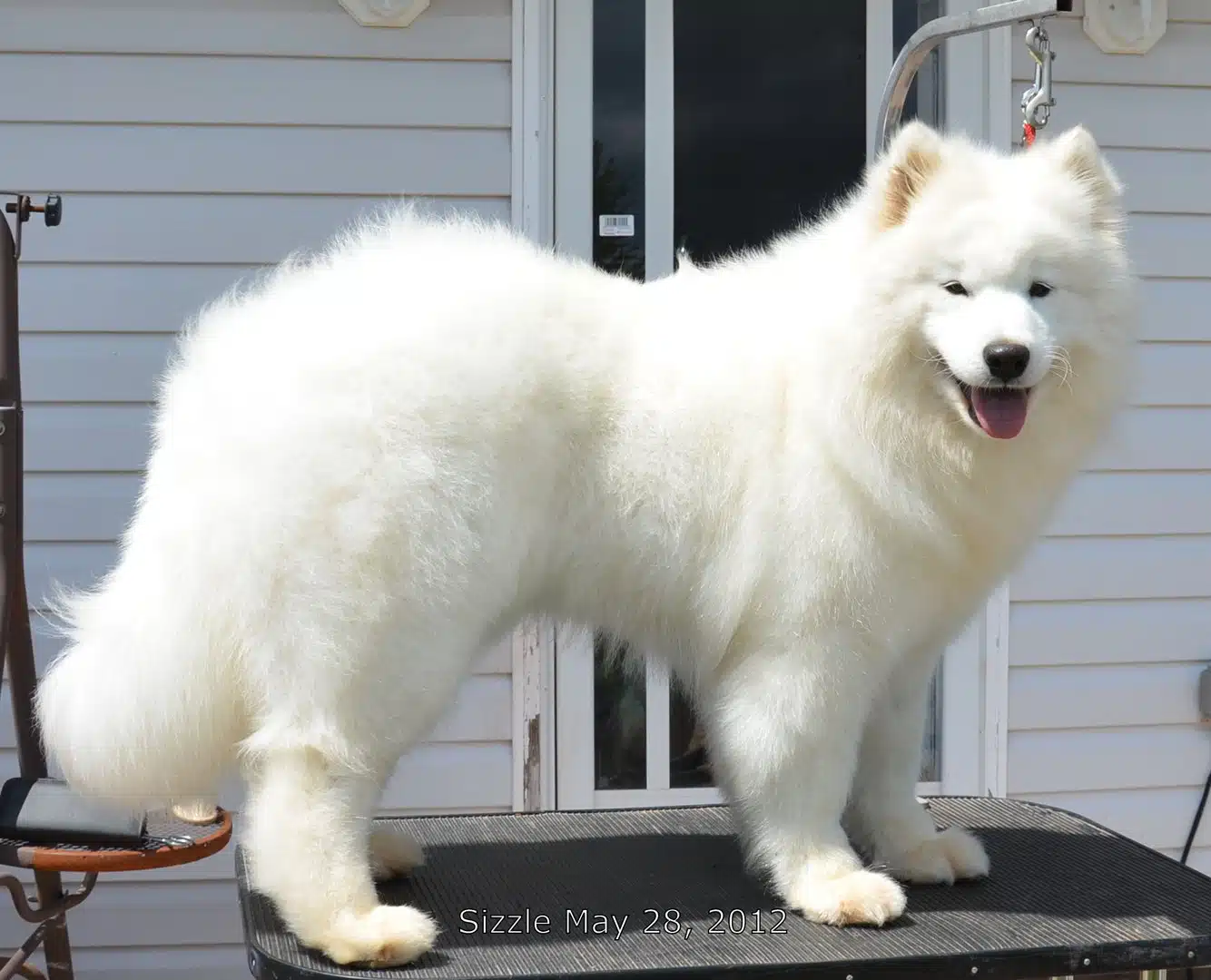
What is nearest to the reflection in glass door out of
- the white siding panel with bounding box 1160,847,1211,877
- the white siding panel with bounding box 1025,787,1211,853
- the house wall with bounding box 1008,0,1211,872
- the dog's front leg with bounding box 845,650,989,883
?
the house wall with bounding box 1008,0,1211,872

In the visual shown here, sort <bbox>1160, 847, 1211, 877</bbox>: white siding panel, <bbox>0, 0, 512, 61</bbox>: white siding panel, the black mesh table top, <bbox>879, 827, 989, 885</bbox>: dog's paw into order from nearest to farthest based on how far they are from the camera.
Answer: the black mesh table top
<bbox>879, 827, 989, 885</bbox>: dog's paw
<bbox>0, 0, 512, 61</bbox>: white siding panel
<bbox>1160, 847, 1211, 877</bbox>: white siding panel

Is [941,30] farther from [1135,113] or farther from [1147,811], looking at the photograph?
[1147,811]

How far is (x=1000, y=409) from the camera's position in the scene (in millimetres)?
2316

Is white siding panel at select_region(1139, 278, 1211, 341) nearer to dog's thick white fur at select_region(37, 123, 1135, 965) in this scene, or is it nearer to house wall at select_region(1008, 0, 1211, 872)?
house wall at select_region(1008, 0, 1211, 872)

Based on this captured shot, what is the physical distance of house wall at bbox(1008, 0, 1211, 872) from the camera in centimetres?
455

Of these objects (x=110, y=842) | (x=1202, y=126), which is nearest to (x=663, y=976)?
(x=110, y=842)

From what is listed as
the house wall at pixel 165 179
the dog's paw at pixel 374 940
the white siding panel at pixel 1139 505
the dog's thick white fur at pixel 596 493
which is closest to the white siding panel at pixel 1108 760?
the white siding panel at pixel 1139 505

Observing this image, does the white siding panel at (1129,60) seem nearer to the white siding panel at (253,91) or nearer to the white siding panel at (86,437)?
the white siding panel at (253,91)

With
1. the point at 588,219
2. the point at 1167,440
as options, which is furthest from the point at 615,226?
the point at 1167,440

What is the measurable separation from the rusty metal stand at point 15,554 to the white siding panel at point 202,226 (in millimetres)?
1150

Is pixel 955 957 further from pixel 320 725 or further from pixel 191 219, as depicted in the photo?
pixel 191 219

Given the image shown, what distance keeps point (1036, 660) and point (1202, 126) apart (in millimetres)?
2050

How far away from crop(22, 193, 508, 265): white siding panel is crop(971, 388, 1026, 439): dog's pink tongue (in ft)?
7.43

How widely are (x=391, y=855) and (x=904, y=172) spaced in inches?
72.3
